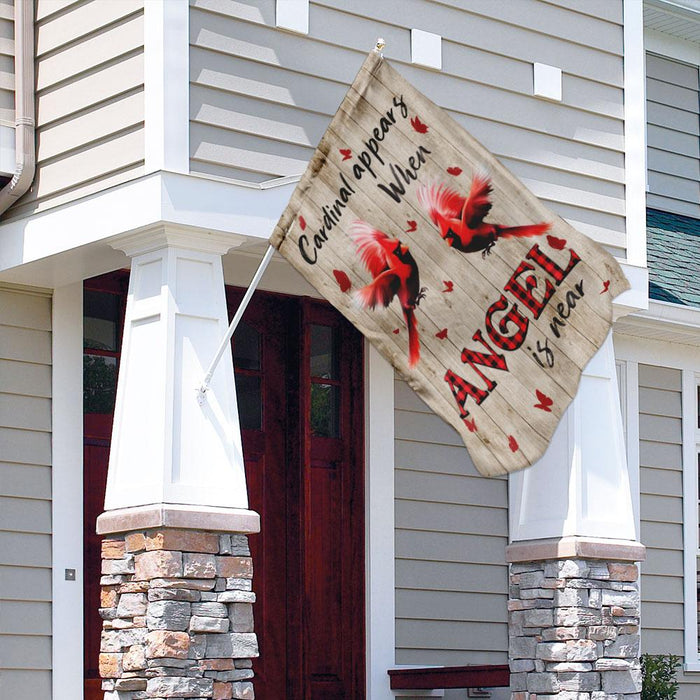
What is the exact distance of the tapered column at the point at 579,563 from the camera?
27.8ft

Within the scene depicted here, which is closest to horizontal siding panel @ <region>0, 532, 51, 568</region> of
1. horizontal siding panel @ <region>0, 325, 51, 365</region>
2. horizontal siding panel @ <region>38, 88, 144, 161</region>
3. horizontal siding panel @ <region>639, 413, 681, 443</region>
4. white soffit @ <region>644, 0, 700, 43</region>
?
horizontal siding panel @ <region>0, 325, 51, 365</region>

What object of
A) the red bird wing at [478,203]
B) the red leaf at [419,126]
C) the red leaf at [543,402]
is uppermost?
the red leaf at [419,126]

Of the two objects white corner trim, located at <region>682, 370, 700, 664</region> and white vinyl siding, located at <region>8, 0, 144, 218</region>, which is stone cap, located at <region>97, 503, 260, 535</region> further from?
white corner trim, located at <region>682, 370, 700, 664</region>

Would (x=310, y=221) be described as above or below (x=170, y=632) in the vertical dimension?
above

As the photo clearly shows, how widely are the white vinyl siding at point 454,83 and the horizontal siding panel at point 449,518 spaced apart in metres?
2.17

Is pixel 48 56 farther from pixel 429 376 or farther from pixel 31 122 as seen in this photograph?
pixel 429 376

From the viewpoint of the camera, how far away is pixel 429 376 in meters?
6.81

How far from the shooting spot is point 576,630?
8414 millimetres

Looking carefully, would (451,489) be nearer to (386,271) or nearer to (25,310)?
(25,310)

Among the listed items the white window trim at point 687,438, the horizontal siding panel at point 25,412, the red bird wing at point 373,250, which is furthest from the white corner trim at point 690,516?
the red bird wing at point 373,250

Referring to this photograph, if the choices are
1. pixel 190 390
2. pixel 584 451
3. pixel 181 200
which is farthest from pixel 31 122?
pixel 584 451

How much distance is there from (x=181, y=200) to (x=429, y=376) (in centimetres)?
170

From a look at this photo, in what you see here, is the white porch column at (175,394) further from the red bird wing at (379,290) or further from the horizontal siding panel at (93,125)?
the red bird wing at (379,290)

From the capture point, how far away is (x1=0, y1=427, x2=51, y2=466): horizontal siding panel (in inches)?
337
